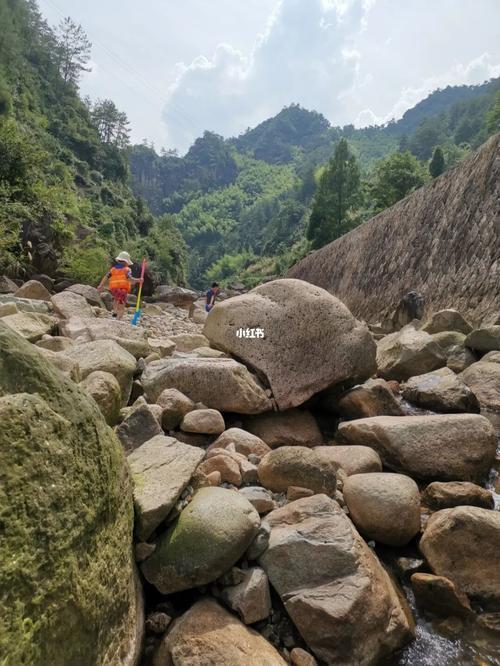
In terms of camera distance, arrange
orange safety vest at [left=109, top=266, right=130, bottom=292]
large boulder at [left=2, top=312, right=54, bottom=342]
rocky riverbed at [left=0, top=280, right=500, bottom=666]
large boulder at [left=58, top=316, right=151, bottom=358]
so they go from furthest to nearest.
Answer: orange safety vest at [left=109, top=266, right=130, bottom=292]
large boulder at [left=58, top=316, right=151, bottom=358]
large boulder at [left=2, top=312, right=54, bottom=342]
rocky riverbed at [left=0, top=280, right=500, bottom=666]

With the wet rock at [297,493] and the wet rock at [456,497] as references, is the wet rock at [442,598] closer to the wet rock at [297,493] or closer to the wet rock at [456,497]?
the wet rock at [456,497]

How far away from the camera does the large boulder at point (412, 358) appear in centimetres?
623

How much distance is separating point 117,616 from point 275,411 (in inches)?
126

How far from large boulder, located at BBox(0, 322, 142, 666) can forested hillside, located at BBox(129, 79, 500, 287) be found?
15.9 meters

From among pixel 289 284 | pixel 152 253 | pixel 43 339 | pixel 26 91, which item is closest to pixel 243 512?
pixel 289 284

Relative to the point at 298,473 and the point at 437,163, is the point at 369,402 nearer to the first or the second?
the point at 298,473

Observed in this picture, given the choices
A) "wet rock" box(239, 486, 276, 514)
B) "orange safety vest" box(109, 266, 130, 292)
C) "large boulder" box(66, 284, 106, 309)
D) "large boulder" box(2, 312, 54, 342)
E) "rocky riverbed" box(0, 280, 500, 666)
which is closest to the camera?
"rocky riverbed" box(0, 280, 500, 666)

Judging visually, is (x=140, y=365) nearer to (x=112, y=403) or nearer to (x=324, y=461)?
(x=112, y=403)

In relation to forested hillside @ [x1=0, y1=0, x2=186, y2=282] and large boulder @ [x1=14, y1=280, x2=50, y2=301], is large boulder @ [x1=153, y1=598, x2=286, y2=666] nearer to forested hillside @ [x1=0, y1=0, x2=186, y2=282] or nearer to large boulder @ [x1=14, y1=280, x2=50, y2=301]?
large boulder @ [x1=14, y1=280, x2=50, y2=301]

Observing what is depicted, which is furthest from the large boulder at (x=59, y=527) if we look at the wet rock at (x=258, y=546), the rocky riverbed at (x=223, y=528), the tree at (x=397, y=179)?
the tree at (x=397, y=179)

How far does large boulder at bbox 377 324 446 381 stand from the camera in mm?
6230

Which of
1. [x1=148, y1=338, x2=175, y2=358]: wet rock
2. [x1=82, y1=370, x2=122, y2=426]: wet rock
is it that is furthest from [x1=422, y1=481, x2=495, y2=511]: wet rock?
[x1=148, y1=338, x2=175, y2=358]: wet rock

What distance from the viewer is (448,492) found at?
128 inches

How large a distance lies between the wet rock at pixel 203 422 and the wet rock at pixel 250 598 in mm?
1803
